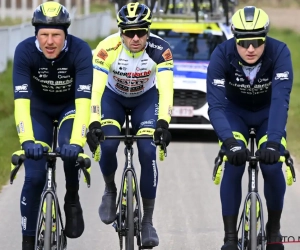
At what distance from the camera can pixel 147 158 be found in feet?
25.4

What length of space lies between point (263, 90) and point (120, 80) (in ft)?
5.06

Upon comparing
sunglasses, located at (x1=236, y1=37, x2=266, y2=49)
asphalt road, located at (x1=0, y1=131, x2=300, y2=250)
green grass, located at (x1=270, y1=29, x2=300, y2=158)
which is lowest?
green grass, located at (x1=270, y1=29, x2=300, y2=158)

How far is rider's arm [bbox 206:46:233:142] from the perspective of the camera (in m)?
6.70

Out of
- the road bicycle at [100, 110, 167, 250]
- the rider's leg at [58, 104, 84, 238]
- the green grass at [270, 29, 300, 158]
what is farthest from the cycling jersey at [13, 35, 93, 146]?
the green grass at [270, 29, 300, 158]

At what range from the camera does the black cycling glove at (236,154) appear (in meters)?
6.36

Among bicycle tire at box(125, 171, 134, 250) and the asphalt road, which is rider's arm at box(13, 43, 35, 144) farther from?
the asphalt road

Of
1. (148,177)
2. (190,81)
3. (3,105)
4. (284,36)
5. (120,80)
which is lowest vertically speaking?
(284,36)

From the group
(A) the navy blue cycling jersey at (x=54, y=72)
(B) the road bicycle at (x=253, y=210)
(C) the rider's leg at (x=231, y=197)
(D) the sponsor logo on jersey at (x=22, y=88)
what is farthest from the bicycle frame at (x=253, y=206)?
(D) the sponsor logo on jersey at (x=22, y=88)

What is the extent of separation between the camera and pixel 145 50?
7980 mm

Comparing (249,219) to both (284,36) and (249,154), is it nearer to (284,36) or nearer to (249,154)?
(249,154)

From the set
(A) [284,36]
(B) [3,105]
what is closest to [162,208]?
(B) [3,105]

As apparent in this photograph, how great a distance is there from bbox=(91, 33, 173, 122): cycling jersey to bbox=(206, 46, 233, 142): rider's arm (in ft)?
2.57

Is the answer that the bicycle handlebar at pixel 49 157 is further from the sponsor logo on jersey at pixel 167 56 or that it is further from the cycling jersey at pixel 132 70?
the sponsor logo on jersey at pixel 167 56

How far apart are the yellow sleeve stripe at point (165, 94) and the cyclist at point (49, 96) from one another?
715 mm
